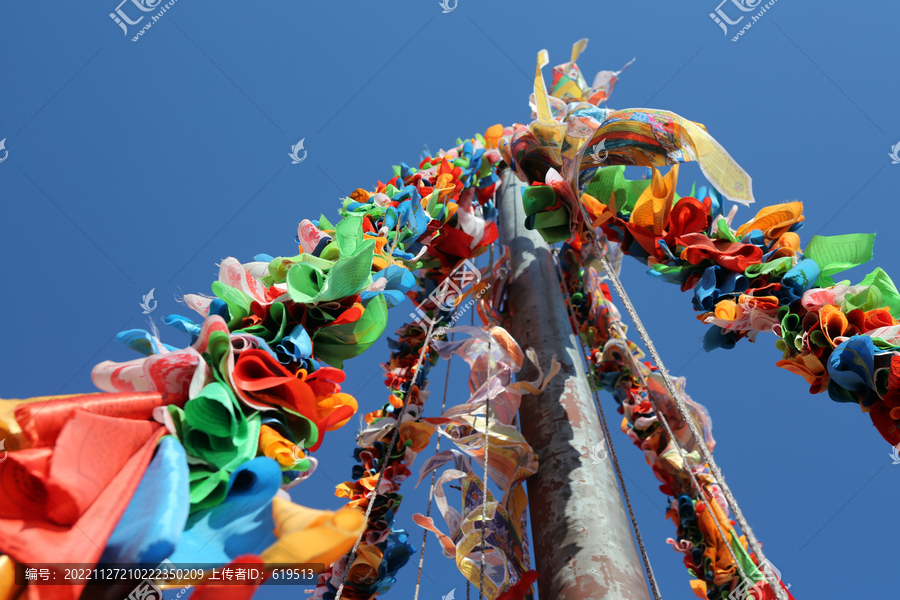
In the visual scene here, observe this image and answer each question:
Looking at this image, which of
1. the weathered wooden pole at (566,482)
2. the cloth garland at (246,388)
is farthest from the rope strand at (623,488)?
the cloth garland at (246,388)

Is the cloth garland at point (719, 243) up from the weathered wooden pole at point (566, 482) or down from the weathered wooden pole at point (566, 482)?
up

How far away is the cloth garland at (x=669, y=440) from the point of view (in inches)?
98.1

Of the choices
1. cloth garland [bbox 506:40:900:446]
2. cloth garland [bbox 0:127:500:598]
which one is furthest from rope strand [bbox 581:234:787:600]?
cloth garland [bbox 0:127:500:598]

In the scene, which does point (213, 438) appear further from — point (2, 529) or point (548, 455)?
point (548, 455)

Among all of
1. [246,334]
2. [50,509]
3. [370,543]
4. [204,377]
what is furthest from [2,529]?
[370,543]

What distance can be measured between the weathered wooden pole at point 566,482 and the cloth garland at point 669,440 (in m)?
0.39

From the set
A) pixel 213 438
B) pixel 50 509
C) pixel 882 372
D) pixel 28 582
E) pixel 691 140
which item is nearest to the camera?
pixel 28 582

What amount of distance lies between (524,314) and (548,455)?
99 cm

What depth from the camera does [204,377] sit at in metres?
1.41

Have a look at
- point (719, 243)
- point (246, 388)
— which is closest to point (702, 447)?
point (719, 243)

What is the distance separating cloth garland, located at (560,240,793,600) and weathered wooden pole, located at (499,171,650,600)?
390 mm

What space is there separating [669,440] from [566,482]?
89 centimetres

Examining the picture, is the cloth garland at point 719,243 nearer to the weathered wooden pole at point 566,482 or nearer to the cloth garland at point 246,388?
the weathered wooden pole at point 566,482

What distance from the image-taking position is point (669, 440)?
2900 millimetres
